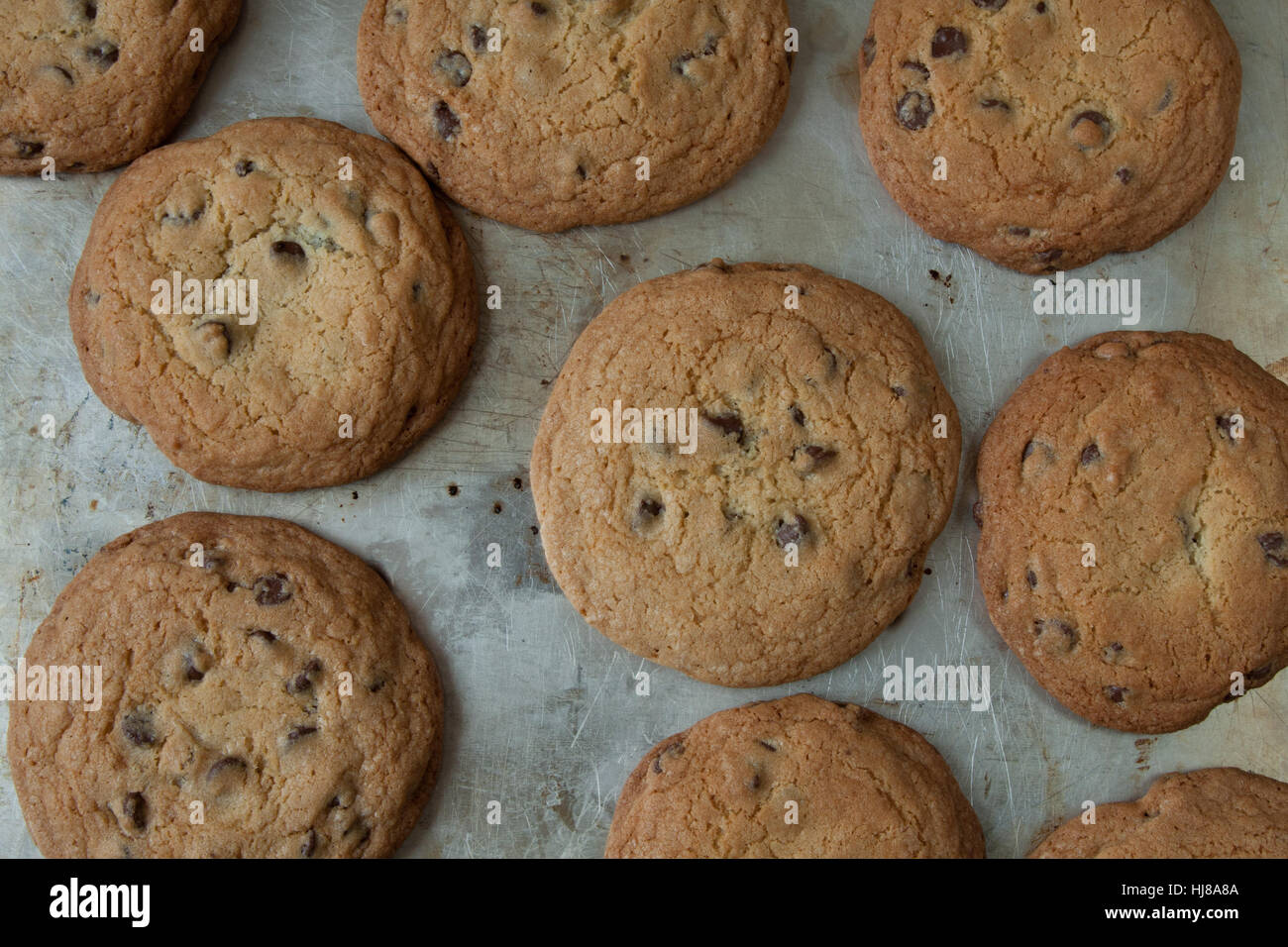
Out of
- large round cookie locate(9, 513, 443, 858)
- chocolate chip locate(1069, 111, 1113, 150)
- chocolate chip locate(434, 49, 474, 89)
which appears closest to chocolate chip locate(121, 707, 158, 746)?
large round cookie locate(9, 513, 443, 858)

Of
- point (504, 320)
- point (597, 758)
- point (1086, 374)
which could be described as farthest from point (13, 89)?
point (1086, 374)

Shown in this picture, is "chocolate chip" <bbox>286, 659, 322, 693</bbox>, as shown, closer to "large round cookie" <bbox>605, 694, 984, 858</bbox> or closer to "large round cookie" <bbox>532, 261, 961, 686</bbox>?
"large round cookie" <bbox>532, 261, 961, 686</bbox>

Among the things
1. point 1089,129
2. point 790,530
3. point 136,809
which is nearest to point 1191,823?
point 790,530

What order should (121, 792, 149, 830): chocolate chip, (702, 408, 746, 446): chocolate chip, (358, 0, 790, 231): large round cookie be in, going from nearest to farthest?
(121, 792, 149, 830): chocolate chip → (702, 408, 746, 446): chocolate chip → (358, 0, 790, 231): large round cookie

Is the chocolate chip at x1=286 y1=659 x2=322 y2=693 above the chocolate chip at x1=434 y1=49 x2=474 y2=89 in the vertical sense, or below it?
below

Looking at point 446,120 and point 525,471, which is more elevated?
point 446,120

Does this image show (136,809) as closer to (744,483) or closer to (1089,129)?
(744,483)

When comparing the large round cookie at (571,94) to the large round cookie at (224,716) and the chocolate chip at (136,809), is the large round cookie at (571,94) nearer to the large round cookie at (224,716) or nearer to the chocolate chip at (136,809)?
the large round cookie at (224,716)
